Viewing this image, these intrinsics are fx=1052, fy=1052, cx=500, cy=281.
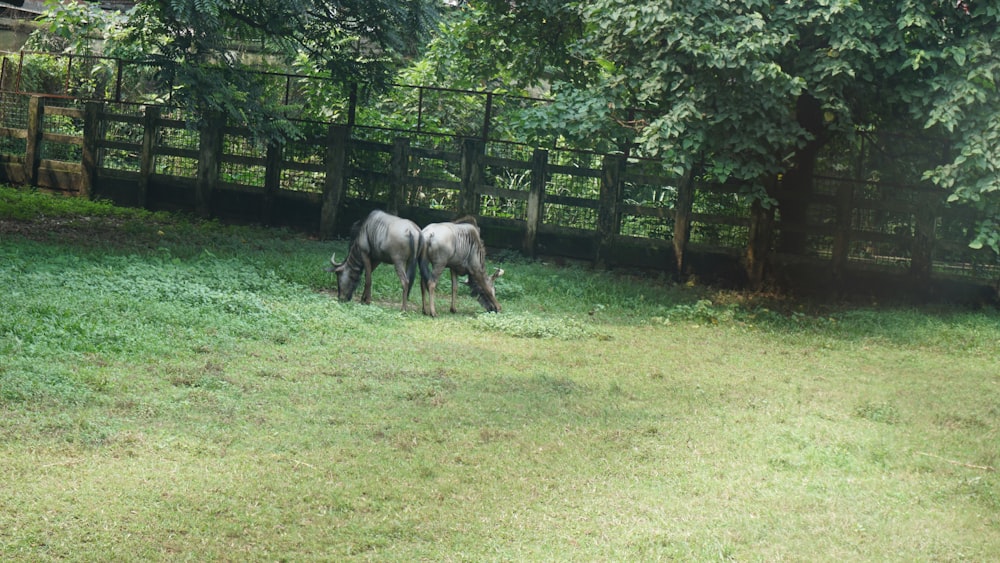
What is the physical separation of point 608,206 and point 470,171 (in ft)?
6.92

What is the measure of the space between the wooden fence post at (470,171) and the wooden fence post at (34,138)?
7523 mm

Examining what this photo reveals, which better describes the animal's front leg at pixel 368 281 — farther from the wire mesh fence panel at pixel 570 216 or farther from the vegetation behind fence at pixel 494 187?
the wire mesh fence panel at pixel 570 216

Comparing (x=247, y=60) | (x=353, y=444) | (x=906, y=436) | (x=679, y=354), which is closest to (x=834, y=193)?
(x=679, y=354)

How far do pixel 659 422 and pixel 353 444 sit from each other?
2.16 metres

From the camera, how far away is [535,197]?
15.1 m

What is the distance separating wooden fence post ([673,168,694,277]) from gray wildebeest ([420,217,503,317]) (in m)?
4.02

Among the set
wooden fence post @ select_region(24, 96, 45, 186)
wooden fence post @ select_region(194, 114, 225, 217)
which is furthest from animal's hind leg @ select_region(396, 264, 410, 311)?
wooden fence post @ select_region(24, 96, 45, 186)

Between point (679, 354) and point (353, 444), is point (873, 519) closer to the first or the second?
point (353, 444)

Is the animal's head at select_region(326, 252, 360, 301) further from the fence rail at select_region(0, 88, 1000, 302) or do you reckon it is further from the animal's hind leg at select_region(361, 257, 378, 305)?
the fence rail at select_region(0, 88, 1000, 302)

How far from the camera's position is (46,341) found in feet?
23.6

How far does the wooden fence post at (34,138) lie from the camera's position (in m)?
17.5

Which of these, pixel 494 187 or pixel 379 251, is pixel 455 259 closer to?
pixel 379 251

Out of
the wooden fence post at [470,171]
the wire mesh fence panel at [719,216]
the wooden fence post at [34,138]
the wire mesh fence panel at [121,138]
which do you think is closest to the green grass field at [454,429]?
the wire mesh fence panel at [719,216]

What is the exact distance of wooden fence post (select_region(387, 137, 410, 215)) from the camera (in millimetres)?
15555
